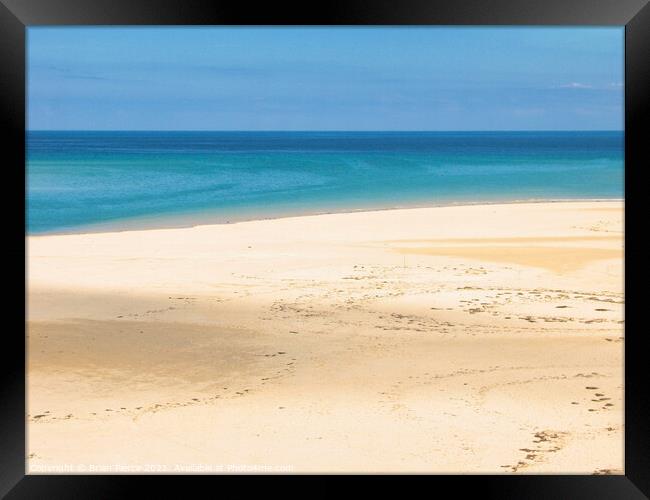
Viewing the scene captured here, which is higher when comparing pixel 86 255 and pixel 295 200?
pixel 295 200

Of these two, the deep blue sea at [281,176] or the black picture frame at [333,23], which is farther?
the deep blue sea at [281,176]

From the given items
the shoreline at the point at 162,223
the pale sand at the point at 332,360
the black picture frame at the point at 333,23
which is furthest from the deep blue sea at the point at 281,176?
the black picture frame at the point at 333,23

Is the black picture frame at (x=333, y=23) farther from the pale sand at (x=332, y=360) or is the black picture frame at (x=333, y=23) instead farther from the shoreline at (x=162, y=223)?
the shoreline at (x=162, y=223)

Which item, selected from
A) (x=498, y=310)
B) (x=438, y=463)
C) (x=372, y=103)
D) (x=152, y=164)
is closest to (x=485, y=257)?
(x=498, y=310)

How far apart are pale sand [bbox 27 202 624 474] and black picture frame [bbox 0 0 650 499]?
86cm

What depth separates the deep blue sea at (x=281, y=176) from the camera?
17906mm

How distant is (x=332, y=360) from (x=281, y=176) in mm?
19466

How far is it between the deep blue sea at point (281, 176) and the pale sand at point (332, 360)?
7.65m

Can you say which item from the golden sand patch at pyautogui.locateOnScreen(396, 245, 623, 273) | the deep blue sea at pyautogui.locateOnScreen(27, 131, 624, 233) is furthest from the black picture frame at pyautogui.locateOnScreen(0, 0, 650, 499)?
the deep blue sea at pyautogui.locateOnScreen(27, 131, 624, 233)

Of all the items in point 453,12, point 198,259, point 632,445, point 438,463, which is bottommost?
point 438,463

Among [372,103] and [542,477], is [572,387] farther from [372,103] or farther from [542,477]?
[372,103]

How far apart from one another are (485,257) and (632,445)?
649 cm

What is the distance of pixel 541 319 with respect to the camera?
6.45 metres

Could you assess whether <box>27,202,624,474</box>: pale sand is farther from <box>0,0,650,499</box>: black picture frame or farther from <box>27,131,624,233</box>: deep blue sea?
→ <box>27,131,624,233</box>: deep blue sea
